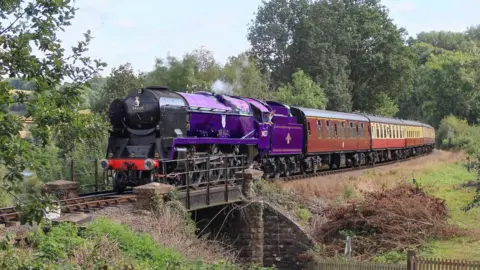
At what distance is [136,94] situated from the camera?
18.5m

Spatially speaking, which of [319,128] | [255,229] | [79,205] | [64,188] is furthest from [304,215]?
[319,128]

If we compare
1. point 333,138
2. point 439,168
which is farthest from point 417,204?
point 439,168

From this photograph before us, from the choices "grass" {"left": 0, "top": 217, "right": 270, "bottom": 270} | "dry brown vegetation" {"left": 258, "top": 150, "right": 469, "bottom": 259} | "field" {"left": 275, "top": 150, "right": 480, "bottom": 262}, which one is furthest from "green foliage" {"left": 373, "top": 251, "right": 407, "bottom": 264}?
"grass" {"left": 0, "top": 217, "right": 270, "bottom": 270}

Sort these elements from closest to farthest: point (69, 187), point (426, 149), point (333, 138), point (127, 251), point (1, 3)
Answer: point (1, 3) < point (127, 251) < point (69, 187) < point (333, 138) < point (426, 149)

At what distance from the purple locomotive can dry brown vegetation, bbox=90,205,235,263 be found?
9.27 ft

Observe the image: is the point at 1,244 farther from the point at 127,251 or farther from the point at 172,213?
the point at 172,213

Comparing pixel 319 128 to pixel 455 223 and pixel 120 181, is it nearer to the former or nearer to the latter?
pixel 455 223

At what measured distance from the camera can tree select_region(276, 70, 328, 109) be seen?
47938mm

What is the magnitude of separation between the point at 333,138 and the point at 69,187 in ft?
60.8

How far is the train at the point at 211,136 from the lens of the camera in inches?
692

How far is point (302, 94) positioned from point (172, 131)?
104ft

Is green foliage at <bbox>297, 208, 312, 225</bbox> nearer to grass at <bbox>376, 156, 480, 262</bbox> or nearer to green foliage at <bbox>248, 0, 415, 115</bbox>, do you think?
grass at <bbox>376, 156, 480, 262</bbox>

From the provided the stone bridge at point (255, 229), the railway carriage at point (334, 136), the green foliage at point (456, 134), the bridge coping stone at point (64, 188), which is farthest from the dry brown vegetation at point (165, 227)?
the green foliage at point (456, 134)

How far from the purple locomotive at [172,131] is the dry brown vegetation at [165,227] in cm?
283
